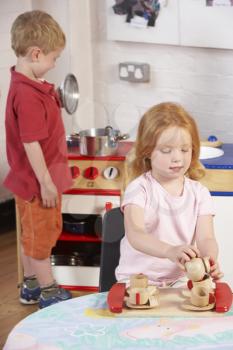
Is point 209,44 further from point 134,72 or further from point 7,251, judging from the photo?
point 7,251

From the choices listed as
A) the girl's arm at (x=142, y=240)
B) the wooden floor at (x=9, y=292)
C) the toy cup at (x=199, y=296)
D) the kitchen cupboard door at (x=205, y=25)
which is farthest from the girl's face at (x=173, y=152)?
the kitchen cupboard door at (x=205, y=25)

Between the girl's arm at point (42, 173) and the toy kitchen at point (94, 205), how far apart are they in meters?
0.21

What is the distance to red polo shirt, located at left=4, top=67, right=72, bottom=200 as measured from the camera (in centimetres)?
245

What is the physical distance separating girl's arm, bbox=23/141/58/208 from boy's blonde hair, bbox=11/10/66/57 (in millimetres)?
327

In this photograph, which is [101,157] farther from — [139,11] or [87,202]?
[139,11]

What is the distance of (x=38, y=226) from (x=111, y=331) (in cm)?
129

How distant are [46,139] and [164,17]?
851 mm

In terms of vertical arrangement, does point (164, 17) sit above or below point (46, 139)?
above

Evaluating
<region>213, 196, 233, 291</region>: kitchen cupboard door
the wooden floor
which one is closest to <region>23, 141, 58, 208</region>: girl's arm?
the wooden floor

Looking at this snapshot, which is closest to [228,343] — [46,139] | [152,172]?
[152,172]

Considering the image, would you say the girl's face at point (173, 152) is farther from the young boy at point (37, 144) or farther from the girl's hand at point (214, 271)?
the young boy at point (37, 144)

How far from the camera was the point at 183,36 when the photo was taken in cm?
300

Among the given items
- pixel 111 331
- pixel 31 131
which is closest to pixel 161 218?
pixel 111 331

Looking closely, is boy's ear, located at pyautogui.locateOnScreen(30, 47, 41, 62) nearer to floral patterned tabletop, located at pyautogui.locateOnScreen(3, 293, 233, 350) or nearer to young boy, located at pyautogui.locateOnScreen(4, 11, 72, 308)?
young boy, located at pyautogui.locateOnScreen(4, 11, 72, 308)
